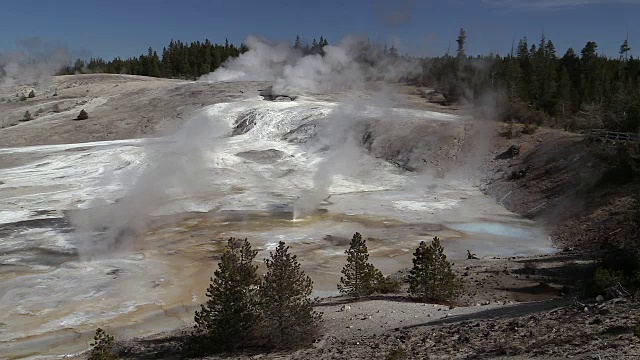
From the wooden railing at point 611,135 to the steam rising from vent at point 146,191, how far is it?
17156 mm

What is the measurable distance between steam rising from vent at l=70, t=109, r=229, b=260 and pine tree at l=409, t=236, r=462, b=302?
9.71 meters

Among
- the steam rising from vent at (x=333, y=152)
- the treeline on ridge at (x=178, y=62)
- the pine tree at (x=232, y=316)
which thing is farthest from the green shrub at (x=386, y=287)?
the treeline on ridge at (x=178, y=62)

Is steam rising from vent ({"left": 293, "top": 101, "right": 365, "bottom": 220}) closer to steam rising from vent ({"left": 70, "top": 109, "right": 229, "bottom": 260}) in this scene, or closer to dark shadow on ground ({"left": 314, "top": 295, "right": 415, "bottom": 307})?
steam rising from vent ({"left": 70, "top": 109, "right": 229, "bottom": 260})

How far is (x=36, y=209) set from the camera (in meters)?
22.9

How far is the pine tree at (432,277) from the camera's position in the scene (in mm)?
12266

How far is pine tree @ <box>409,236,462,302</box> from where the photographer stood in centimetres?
1227

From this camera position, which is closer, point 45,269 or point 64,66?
point 45,269

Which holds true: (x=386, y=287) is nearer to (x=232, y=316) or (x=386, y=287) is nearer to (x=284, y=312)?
(x=284, y=312)

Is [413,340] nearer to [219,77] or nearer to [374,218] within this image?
[374,218]

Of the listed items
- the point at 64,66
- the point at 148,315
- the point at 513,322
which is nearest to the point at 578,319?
the point at 513,322

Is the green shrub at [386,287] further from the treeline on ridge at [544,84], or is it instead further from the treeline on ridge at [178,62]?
the treeline on ridge at [178,62]

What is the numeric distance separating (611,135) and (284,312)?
2053 centimetres

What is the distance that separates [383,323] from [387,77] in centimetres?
4787

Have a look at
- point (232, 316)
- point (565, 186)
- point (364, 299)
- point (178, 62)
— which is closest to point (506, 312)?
point (364, 299)
